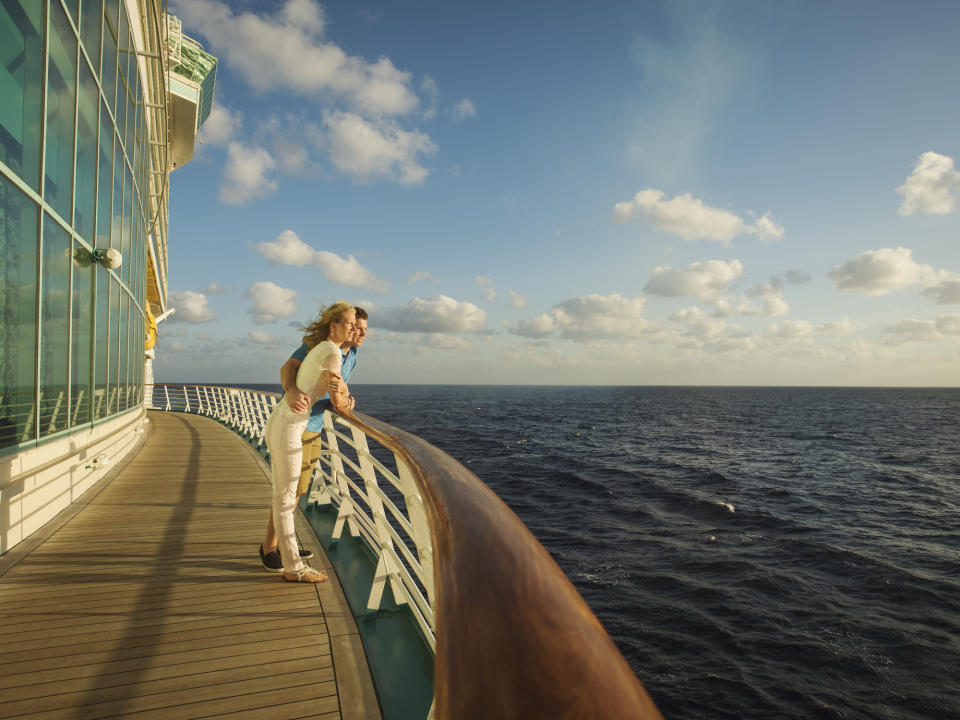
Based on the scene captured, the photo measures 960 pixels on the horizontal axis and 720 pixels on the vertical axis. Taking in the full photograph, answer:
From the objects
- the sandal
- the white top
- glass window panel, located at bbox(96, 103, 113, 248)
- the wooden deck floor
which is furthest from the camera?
glass window panel, located at bbox(96, 103, 113, 248)

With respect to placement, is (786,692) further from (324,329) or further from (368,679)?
(324,329)

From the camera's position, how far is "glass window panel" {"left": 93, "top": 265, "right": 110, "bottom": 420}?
5.55 meters

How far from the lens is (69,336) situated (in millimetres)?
4594

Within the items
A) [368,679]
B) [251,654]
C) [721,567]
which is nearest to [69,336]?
[251,654]

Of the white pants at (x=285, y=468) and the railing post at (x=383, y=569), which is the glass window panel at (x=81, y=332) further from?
the railing post at (x=383, y=569)

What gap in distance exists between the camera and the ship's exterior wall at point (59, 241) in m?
3.41

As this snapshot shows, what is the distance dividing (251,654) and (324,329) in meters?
1.63

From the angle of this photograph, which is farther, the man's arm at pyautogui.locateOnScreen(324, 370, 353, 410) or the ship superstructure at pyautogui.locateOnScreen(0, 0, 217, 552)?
the ship superstructure at pyautogui.locateOnScreen(0, 0, 217, 552)

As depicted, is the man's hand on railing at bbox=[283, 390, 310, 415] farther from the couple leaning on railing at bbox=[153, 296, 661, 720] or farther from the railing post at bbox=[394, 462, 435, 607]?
the couple leaning on railing at bbox=[153, 296, 661, 720]

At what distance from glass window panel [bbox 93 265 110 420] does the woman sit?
3958 millimetres

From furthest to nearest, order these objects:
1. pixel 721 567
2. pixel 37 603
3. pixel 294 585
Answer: pixel 721 567 < pixel 294 585 < pixel 37 603

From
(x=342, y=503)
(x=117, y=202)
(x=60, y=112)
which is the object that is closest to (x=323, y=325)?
(x=342, y=503)

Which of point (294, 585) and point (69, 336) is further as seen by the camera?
point (69, 336)

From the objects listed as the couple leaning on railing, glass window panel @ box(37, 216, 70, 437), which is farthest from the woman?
glass window panel @ box(37, 216, 70, 437)
